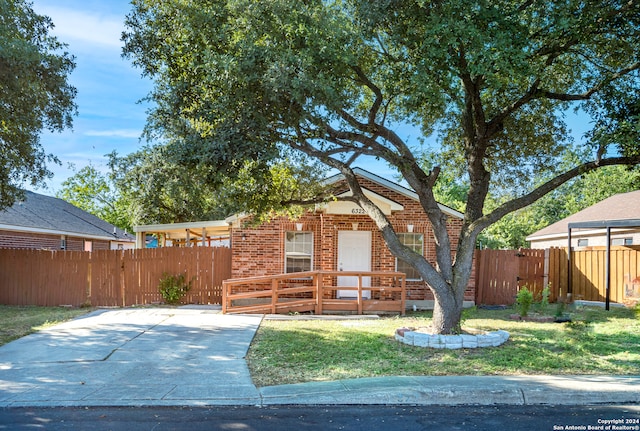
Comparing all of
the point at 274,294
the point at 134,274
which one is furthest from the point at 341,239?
the point at 134,274

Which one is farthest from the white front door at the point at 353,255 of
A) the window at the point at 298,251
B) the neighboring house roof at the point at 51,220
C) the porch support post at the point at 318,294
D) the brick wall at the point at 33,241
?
the brick wall at the point at 33,241

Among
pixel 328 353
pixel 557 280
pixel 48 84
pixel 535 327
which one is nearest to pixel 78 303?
pixel 48 84

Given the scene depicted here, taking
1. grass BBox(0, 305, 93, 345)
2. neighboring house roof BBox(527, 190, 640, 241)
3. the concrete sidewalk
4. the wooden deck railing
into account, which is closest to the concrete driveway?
the concrete sidewalk

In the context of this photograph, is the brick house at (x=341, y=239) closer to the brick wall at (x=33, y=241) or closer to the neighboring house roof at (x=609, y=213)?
the neighboring house roof at (x=609, y=213)

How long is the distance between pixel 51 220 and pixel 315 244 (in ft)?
43.0

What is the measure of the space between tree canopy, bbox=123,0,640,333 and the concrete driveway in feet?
10.7

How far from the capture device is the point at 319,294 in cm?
A: 1388

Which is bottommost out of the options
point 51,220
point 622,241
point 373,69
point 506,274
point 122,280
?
point 122,280

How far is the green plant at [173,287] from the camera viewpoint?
598 inches

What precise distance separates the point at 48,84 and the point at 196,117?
446 centimetres

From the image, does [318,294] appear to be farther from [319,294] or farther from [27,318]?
[27,318]

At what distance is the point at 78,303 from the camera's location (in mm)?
15852

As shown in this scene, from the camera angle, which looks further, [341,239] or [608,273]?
[341,239]

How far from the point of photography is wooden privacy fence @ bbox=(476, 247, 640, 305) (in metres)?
16.3
